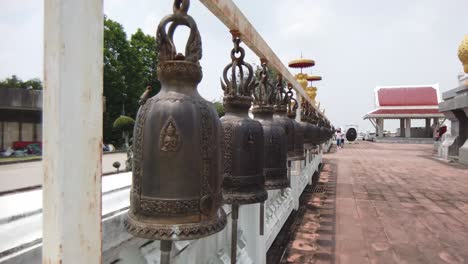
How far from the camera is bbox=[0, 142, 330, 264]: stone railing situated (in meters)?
1.01

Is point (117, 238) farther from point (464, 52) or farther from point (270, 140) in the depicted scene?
point (464, 52)

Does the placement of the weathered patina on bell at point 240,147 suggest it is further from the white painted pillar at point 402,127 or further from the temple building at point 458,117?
the white painted pillar at point 402,127

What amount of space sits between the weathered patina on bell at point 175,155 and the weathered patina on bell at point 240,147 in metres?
0.56

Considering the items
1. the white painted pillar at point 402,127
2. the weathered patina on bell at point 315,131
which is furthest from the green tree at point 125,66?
the white painted pillar at point 402,127

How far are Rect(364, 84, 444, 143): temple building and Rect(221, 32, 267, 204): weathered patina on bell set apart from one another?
3959cm

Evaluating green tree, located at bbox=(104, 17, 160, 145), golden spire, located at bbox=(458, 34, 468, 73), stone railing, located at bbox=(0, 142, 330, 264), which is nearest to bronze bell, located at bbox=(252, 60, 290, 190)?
stone railing, located at bbox=(0, 142, 330, 264)

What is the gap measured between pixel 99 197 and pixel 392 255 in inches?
148

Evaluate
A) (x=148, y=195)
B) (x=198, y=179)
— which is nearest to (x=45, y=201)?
(x=148, y=195)

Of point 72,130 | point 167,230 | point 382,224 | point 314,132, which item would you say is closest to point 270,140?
point 167,230

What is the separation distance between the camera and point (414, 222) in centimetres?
484

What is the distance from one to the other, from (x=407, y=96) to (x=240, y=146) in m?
44.2

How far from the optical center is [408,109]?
3691 centimetres

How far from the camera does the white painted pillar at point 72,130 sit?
75cm

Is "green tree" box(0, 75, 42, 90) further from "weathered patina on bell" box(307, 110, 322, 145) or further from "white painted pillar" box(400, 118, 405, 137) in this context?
"white painted pillar" box(400, 118, 405, 137)
